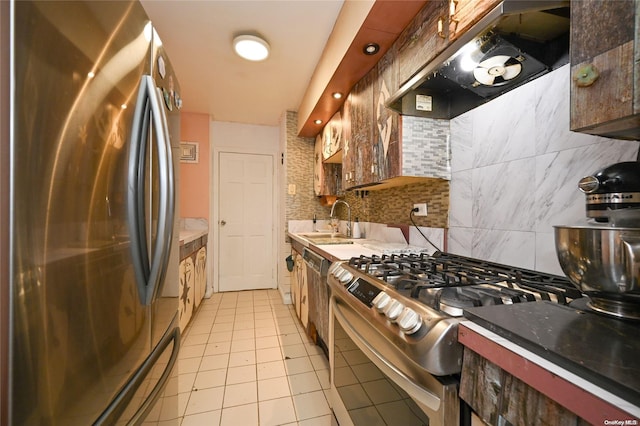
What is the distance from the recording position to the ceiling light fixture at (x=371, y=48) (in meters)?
1.56

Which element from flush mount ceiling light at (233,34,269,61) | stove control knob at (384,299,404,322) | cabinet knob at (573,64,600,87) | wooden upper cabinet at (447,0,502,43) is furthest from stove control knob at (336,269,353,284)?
flush mount ceiling light at (233,34,269,61)

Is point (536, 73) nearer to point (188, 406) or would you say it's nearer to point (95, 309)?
point (95, 309)

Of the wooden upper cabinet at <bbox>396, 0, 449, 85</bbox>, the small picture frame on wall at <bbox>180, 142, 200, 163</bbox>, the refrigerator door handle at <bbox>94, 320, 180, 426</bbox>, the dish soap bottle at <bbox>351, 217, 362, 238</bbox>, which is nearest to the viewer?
the refrigerator door handle at <bbox>94, 320, 180, 426</bbox>

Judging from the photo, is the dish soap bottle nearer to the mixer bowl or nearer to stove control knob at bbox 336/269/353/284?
stove control knob at bbox 336/269/353/284

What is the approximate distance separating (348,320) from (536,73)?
127 centimetres

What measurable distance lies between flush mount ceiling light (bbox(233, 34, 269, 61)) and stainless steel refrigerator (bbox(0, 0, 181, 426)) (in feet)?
3.89

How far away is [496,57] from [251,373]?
2318 mm

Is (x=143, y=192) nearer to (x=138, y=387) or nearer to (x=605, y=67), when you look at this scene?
(x=138, y=387)

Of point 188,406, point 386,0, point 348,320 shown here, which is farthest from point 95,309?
point 386,0

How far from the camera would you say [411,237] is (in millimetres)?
1847

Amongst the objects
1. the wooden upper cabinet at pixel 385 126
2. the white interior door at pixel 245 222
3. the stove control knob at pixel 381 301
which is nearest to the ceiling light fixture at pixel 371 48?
the wooden upper cabinet at pixel 385 126

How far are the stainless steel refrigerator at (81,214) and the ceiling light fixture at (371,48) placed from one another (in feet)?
3.82

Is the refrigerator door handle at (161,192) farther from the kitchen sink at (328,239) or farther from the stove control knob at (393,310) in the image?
the kitchen sink at (328,239)

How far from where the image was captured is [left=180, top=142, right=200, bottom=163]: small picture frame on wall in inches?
140
